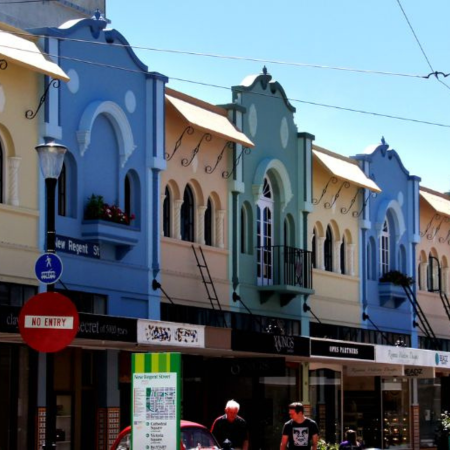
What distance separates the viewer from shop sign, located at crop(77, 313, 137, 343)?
22750mm

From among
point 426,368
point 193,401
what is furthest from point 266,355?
point 426,368

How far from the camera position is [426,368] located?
38.3m

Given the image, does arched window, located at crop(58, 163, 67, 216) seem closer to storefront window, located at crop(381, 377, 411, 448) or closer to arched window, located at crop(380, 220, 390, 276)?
storefront window, located at crop(381, 377, 411, 448)

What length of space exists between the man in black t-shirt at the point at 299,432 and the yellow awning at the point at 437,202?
82.3 ft

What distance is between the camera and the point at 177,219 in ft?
99.7

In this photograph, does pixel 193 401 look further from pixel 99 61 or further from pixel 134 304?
pixel 99 61

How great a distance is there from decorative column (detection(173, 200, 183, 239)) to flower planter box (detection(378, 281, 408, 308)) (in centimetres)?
1180

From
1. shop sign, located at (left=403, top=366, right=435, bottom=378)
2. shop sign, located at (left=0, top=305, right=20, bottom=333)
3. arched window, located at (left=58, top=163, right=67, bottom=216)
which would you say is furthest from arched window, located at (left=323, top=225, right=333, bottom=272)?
→ shop sign, located at (left=0, top=305, right=20, bottom=333)

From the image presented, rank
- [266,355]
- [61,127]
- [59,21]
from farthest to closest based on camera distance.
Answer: [59,21], [266,355], [61,127]

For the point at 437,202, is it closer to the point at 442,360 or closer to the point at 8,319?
the point at 442,360

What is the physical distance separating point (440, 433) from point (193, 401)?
1105 centimetres

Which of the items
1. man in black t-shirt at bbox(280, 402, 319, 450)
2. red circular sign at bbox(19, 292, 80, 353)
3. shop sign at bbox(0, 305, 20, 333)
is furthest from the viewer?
shop sign at bbox(0, 305, 20, 333)

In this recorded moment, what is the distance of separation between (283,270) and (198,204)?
373cm

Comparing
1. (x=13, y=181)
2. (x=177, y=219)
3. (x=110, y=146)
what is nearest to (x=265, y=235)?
(x=177, y=219)
